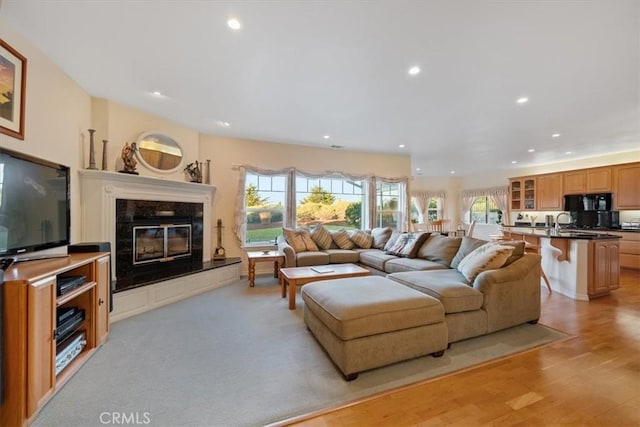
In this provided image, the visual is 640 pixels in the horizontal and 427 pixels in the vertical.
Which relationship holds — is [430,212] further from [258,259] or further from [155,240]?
[155,240]

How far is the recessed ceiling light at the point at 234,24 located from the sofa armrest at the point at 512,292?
2.99 metres

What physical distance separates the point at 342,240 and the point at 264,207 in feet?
5.73

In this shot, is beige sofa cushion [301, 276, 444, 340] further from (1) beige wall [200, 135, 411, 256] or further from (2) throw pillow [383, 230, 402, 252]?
(1) beige wall [200, 135, 411, 256]

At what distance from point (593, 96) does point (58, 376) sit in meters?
5.86

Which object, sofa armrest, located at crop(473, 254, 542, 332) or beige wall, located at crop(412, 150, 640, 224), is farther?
beige wall, located at crop(412, 150, 640, 224)

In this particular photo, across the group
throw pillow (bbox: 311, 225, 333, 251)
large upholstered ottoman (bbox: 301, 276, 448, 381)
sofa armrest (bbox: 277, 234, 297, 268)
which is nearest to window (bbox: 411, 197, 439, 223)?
throw pillow (bbox: 311, 225, 333, 251)

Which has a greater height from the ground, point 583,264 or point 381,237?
point 381,237

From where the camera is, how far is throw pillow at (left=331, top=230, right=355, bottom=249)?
16.8 feet

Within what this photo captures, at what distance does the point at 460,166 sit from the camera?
25.5 feet

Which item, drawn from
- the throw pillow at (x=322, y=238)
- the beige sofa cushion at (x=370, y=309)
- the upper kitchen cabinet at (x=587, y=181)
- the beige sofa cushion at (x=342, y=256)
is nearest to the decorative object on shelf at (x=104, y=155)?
the beige sofa cushion at (x=370, y=309)

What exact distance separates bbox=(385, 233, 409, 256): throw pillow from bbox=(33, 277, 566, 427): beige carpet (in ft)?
6.34

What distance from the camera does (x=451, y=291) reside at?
7.35 ft

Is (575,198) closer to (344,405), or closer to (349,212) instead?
(349,212)

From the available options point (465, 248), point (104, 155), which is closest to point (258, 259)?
point (104, 155)
